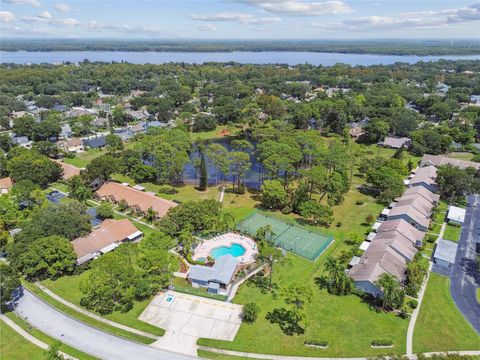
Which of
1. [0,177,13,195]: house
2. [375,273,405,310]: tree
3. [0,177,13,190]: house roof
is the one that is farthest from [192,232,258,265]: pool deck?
[0,177,13,190]: house roof

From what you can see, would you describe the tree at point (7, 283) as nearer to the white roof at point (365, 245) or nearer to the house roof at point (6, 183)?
the house roof at point (6, 183)

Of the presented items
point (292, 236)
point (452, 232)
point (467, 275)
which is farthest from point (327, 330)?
point (452, 232)

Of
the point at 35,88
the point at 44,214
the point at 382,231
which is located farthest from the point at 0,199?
the point at 35,88

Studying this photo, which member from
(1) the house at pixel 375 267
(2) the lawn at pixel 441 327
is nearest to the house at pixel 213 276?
(1) the house at pixel 375 267

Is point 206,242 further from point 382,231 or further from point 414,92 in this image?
point 414,92

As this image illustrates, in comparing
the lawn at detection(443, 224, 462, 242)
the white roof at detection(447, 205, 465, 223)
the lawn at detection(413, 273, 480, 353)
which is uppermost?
the white roof at detection(447, 205, 465, 223)

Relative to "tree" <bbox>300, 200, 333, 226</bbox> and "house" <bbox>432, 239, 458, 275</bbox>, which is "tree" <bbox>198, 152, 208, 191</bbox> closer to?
"tree" <bbox>300, 200, 333, 226</bbox>
